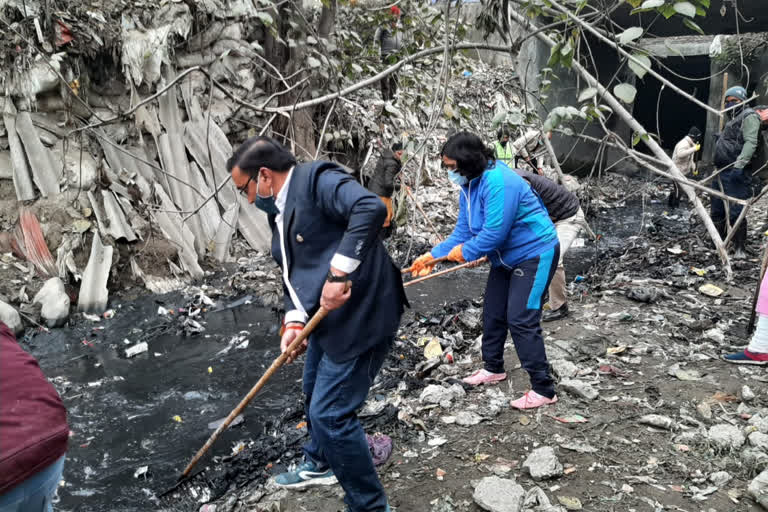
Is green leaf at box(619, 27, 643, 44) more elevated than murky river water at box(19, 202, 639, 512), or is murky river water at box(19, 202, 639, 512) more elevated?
green leaf at box(619, 27, 643, 44)

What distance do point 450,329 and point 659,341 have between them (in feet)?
5.92

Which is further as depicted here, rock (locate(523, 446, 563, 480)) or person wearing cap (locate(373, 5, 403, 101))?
person wearing cap (locate(373, 5, 403, 101))

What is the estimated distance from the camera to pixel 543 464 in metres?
2.63

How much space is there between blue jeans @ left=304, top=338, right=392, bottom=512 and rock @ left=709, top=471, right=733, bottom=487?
1.59 metres

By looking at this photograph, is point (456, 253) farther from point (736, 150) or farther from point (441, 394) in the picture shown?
point (736, 150)

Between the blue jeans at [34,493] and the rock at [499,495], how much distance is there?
177 cm

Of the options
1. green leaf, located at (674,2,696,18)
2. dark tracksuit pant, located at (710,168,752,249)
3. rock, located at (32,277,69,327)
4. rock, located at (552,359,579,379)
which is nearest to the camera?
green leaf, located at (674,2,696,18)

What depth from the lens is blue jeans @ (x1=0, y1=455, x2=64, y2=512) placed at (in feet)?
4.43

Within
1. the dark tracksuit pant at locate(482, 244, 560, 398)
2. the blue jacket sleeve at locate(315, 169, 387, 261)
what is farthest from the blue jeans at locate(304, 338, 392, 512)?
the dark tracksuit pant at locate(482, 244, 560, 398)

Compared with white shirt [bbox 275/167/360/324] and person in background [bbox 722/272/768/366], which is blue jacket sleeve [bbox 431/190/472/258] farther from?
person in background [bbox 722/272/768/366]

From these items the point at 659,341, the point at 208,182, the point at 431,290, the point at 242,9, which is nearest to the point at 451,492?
the point at 659,341

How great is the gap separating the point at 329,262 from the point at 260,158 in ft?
1.68

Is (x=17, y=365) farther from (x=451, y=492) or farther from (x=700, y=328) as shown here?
(x=700, y=328)

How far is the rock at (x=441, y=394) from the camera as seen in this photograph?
352 centimetres
